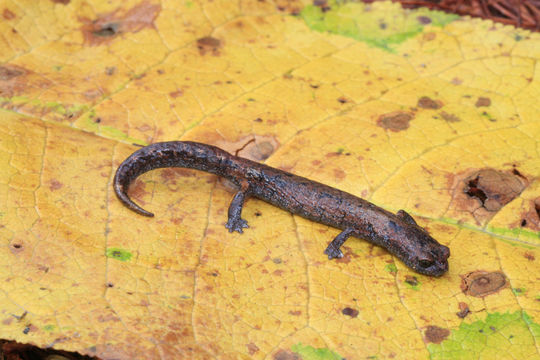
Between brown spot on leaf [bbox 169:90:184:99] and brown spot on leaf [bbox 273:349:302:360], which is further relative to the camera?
brown spot on leaf [bbox 169:90:184:99]

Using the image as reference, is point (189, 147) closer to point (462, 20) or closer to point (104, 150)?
point (104, 150)

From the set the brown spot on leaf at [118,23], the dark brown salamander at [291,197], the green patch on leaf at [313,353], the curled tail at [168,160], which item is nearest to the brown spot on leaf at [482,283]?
the dark brown salamander at [291,197]

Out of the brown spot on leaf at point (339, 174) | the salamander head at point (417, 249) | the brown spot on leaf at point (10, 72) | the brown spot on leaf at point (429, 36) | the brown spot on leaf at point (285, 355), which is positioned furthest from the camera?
the brown spot on leaf at point (429, 36)

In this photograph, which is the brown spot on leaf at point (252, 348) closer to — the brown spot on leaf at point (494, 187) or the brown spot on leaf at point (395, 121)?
the brown spot on leaf at point (494, 187)

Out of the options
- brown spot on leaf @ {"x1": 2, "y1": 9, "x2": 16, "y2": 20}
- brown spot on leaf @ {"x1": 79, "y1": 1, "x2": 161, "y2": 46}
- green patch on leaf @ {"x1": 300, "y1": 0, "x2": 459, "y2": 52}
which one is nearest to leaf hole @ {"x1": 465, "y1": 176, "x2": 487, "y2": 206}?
green patch on leaf @ {"x1": 300, "y1": 0, "x2": 459, "y2": 52}

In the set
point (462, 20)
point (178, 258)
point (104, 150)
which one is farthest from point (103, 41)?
point (462, 20)

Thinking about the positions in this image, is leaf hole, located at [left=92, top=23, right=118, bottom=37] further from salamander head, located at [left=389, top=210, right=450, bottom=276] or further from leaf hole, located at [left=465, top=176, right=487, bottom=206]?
leaf hole, located at [left=465, top=176, right=487, bottom=206]

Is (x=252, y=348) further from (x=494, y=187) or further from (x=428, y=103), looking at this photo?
(x=428, y=103)
